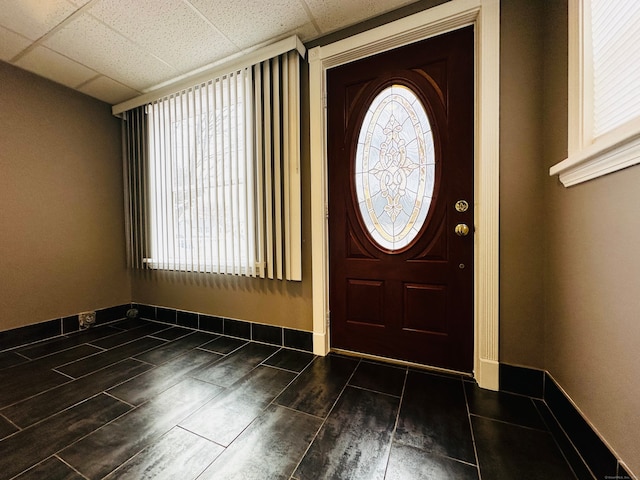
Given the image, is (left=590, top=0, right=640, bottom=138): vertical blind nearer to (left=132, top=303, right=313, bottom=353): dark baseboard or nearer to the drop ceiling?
the drop ceiling

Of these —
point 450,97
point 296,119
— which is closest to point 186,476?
point 296,119

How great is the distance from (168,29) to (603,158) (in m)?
2.59

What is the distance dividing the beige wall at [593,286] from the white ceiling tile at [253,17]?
1492mm

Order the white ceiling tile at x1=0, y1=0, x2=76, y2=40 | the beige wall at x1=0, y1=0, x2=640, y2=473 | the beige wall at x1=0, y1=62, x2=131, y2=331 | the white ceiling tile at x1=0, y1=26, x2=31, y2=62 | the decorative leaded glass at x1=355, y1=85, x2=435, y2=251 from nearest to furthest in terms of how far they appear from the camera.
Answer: the beige wall at x1=0, y1=0, x2=640, y2=473
the white ceiling tile at x1=0, y1=0, x2=76, y2=40
the decorative leaded glass at x1=355, y1=85, x2=435, y2=251
the white ceiling tile at x1=0, y1=26, x2=31, y2=62
the beige wall at x1=0, y1=62, x2=131, y2=331

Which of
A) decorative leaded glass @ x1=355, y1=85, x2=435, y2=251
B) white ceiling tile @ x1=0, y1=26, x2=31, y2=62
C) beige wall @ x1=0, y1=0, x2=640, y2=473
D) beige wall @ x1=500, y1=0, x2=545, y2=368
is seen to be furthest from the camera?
white ceiling tile @ x1=0, y1=26, x2=31, y2=62

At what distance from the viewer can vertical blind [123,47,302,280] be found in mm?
2098

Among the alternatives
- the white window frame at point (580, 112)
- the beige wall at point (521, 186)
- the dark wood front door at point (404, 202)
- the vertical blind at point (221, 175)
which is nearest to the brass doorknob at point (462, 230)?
the dark wood front door at point (404, 202)

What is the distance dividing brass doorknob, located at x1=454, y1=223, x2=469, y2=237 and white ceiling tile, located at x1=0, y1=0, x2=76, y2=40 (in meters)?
2.82

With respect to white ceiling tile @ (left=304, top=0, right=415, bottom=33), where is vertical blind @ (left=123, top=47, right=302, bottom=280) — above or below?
below

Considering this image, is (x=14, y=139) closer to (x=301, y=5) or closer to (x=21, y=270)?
(x=21, y=270)

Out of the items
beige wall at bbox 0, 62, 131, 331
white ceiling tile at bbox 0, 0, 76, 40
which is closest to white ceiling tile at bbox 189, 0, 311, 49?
white ceiling tile at bbox 0, 0, 76, 40

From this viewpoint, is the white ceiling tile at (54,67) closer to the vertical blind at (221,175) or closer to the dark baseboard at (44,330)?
the vertical blind at (221,175)

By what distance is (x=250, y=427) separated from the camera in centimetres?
124

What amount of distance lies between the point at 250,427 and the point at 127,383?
3.11 ft
